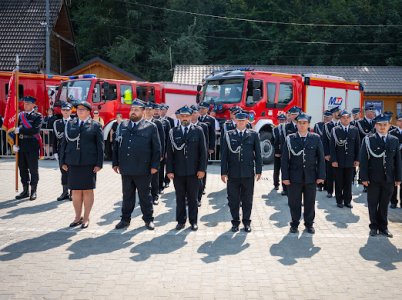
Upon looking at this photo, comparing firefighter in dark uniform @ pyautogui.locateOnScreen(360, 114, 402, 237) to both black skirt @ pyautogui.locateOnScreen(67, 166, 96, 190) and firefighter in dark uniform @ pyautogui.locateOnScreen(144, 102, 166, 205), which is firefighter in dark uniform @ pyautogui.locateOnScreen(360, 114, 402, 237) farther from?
black skirt @ pyautogui.locateOnScreen(67, 166, 96, 190)

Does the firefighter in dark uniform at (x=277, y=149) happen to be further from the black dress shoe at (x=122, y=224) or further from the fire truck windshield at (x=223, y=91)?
the black dress shoe at (x=122, y=224)

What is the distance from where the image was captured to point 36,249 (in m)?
6.50

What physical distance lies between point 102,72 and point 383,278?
86.4 feet

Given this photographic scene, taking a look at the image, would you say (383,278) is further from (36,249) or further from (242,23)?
(242,23)

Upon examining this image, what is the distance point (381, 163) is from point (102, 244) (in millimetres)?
4452

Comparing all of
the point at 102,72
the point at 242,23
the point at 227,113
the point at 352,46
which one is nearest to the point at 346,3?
the point at 352,46

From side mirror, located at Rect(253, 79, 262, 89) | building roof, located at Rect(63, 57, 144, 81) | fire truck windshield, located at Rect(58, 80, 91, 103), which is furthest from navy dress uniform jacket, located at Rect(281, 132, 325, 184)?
building roof, located at Rect(63, 57, 144, 81)

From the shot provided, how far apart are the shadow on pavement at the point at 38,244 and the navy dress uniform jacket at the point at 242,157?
2.63 m

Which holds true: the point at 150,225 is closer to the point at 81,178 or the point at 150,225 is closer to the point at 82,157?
the point at 81,178

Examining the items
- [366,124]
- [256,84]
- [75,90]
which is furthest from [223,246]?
[75,90]

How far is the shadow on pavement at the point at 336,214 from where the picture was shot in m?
8.42

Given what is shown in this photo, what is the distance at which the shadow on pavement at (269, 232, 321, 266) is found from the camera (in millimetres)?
6246

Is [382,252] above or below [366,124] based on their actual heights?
below

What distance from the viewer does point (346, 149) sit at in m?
9.83
